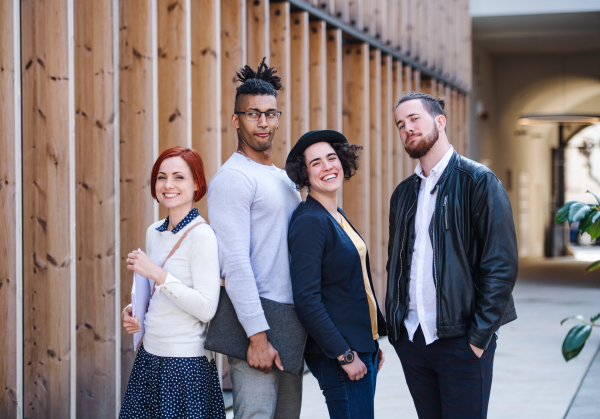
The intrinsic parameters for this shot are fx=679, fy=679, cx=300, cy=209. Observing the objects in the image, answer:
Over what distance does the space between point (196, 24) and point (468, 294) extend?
2576 mm

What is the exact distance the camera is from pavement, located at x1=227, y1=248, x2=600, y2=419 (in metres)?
4.22

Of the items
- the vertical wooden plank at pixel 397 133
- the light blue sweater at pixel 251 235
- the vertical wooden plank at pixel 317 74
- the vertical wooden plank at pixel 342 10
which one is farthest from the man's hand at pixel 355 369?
the vertical wooden plank at pixel 397 133

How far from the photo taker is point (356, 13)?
587 centimetres

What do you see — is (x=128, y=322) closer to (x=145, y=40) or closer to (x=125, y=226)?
(x=125, y=226)

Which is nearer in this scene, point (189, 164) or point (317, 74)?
point (189, 164)

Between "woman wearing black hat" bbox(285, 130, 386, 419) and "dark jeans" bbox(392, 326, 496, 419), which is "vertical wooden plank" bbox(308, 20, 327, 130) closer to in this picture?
"woman wearing black hat" bbox(285, 130, 386, 419)

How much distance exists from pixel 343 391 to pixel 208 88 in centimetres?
227

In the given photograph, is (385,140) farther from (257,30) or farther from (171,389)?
(171,389)

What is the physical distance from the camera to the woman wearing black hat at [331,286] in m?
2.28

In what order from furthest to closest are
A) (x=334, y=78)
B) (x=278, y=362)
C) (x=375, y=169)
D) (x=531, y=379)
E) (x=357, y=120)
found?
(x=375, y=169)
(x=357, y=120)
(x=334, y=78)
(x=531, y=379)
(x=278, y=362)

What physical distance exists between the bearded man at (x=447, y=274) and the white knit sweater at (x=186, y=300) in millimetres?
693

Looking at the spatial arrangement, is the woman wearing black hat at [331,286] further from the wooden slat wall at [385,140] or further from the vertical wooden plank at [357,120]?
the wooden slat wall at [385,140]

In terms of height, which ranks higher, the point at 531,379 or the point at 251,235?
the point at 251,235

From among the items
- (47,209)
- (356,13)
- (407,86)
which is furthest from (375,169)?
(47,209)
